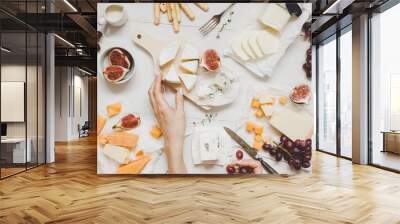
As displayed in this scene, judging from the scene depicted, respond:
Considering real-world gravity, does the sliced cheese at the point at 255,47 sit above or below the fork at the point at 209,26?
below

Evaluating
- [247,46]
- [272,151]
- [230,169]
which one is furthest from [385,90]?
[230,169]

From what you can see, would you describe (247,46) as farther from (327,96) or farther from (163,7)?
(327,96)

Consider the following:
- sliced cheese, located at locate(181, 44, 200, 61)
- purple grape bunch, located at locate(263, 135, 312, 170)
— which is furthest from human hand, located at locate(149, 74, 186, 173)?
purple grape bunch, located at locate(263, 135, 312, 170)

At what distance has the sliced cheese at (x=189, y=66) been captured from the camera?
578 centimetres

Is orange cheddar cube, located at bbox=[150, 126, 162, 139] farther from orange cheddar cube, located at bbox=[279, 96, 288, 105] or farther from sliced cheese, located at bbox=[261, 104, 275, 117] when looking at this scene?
orange cheddar cube, located at bbox=[279, 96, 288, 105]

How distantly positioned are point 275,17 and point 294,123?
1.73 metres

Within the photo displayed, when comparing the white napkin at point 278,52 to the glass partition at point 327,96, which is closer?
the white napkin at point 278,52

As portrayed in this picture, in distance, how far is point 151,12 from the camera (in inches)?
231

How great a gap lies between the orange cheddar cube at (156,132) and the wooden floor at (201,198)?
2.23 ft

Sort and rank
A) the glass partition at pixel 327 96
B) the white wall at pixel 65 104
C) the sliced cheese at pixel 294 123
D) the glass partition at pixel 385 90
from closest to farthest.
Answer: the sliced cheese at pixel 294 123 < the glass partition at pixel 385 90 < the glass partition at pixel 327 96 < the white wall at pixel 65 104

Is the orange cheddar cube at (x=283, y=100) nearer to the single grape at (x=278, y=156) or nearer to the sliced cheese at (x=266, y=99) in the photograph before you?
the sliced cheese at (x=266, y=99)

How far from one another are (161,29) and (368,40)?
423 cm

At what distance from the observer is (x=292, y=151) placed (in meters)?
5.88

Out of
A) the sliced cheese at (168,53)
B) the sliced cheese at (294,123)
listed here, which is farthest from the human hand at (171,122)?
the sliced cheese at (294,123)
